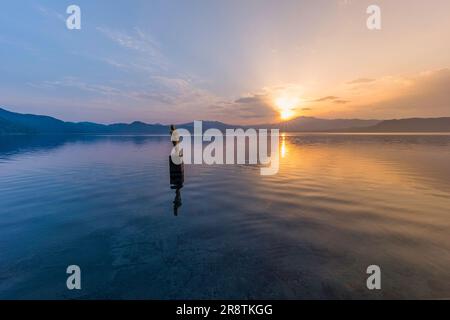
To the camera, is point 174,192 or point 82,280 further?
point 174,192

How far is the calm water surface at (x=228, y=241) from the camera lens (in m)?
6.04

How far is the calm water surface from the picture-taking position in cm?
604

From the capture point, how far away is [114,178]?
2073 centimetres

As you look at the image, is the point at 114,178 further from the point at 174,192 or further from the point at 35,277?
the point at 35,277

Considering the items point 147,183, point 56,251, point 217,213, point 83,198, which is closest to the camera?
point 56,251

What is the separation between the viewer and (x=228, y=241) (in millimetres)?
8562

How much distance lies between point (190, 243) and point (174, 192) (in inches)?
314
